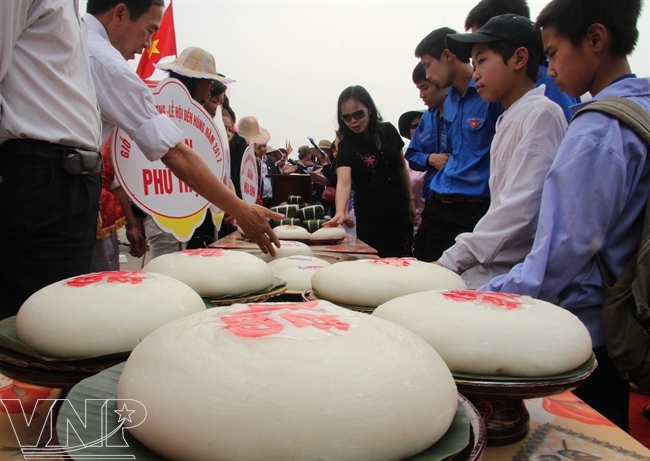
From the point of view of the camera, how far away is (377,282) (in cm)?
144

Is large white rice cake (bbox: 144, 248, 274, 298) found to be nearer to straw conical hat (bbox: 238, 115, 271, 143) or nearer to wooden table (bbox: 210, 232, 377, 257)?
wooden table (bbox: 210, 232, 377, 257)

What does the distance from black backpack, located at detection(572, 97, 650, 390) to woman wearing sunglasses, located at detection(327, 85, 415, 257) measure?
2812mm

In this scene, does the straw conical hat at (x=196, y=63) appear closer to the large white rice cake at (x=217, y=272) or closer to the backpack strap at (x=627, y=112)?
the large white rice cake at (x=217, y=272)

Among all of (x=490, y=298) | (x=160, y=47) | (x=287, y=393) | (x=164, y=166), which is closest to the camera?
(x=287, y=393)

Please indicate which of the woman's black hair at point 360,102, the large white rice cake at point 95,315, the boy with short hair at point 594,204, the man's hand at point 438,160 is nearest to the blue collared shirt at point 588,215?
the boy with short hair at point 594,204

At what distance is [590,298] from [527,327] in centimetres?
59

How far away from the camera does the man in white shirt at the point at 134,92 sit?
1.89 m

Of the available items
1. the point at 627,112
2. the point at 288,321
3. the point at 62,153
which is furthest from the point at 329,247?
the point at 288,321

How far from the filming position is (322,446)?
0.59 meters

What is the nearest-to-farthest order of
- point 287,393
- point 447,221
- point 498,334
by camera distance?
point 287,393 < point 498,334 < point 447,221

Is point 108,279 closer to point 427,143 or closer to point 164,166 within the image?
point 164,166

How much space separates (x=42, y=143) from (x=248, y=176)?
2.36m

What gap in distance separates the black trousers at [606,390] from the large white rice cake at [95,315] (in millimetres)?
1230

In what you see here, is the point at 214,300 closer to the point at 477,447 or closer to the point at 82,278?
the point at 82,278
